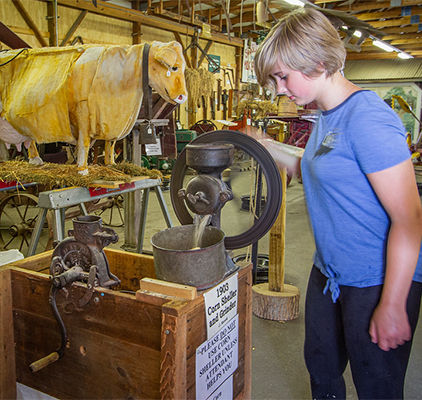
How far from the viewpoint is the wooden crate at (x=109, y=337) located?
3.48 feet

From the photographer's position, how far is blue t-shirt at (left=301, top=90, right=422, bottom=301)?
37.7 inches

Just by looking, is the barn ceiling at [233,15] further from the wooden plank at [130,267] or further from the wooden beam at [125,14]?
the wooden plank at [130,267]

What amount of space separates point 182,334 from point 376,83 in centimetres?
1599

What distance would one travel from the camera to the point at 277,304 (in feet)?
8.74

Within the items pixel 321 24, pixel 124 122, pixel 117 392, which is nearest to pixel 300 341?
pixel 117 392

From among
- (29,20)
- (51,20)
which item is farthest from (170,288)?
(51,20)

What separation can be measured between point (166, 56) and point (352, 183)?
1.83 metres

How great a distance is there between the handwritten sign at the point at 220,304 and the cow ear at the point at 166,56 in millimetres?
1700

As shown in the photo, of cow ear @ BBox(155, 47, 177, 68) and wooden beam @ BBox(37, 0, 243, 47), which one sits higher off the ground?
wooden beam @ BBox(37, 0, 243, 47)

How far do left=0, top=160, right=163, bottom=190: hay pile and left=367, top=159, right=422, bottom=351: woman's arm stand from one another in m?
1.89

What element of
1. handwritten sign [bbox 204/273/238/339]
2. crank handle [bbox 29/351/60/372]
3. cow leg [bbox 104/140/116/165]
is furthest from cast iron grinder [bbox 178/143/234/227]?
cow leg [bbox 104/140/116/165]

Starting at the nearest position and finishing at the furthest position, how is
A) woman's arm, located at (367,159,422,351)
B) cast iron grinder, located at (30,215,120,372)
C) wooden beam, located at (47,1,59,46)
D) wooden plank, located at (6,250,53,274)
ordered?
1. woman's arm, located at (367,159,422,351)
2. cast iron grinder, located at (30,215,120,372)
3. wooden plank, located at (6,250,53,274)
4. wooden beam, located at (47,1,59,46)

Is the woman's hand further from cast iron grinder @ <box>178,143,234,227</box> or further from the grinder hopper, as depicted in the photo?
cast iron grinder @ <box>178,143,234,227</box>

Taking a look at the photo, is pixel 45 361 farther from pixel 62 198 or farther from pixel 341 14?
pixel 341 14
